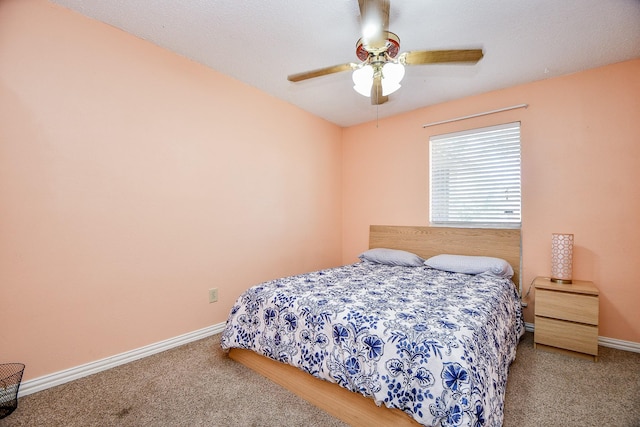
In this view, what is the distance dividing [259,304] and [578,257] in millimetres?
2768

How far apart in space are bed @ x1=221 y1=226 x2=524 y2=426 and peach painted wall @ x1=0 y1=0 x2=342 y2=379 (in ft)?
2.51

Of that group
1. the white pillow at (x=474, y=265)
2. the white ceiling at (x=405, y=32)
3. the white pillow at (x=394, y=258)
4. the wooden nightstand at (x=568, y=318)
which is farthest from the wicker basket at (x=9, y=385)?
the wooden nightstand at (x=568, y=318)

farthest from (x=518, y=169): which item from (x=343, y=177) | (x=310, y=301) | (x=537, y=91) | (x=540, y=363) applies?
(x=310, y=301)

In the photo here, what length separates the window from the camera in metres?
2.82

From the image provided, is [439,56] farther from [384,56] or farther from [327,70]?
[327,70]

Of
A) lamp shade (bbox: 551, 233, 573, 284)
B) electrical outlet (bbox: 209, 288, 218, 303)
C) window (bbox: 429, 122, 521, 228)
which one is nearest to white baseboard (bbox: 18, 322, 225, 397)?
electrical outlet (bbox: 209, 288, 218, 303)

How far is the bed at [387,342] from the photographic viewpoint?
1204mm

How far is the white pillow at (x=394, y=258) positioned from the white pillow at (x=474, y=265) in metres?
0.21

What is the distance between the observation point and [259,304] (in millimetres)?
1956

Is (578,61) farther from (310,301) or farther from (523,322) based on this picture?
(310,301)

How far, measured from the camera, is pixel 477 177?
301cm

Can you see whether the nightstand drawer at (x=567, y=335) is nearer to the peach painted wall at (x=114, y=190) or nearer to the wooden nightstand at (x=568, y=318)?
the wooden nightstand at (x=568, y=318)

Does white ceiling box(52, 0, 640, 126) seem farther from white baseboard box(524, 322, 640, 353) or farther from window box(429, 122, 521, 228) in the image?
white baseboard box(524, 322, 640, 353)

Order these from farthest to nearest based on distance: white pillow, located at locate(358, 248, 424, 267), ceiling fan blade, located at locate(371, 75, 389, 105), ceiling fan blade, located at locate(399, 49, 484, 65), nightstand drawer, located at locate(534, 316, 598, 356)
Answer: white pillow, located at locate(358, 248, 424, 267) < nightstand drawer, located at locate(534, 316, 598, 356) < ceiling fan blade, located at locate(371, 75, 389, 105) < ceiling fan blade, located at locate(399, 49, 484, 65)
